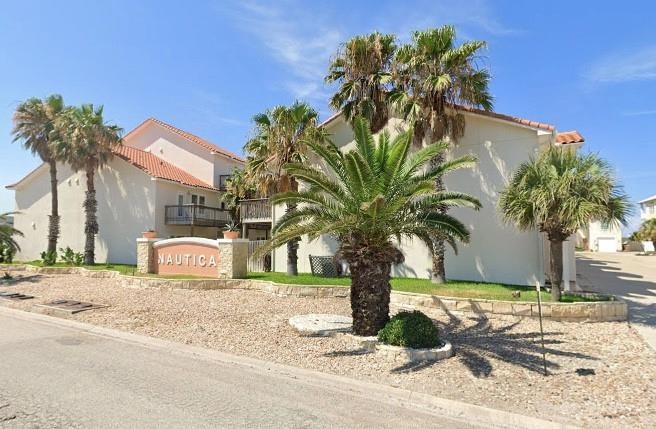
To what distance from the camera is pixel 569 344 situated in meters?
9.70

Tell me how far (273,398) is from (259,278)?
1173cm

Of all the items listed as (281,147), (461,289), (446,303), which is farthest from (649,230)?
(281,147)

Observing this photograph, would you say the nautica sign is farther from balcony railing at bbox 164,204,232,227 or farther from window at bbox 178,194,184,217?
window at bbox 178,194,184,217

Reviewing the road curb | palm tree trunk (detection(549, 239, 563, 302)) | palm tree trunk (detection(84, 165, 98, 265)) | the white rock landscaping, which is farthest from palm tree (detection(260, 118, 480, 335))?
palm tree trunk (detection(84, 165, 98, 265))

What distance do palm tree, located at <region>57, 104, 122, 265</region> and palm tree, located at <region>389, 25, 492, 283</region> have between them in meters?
19.6

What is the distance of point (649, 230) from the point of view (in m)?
50.8

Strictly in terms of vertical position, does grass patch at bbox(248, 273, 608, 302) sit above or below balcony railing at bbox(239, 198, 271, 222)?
below

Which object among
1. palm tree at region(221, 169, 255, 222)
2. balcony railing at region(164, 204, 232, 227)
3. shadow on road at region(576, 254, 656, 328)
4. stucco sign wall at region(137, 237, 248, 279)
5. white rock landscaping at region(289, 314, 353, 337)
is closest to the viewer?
white rock landscaping at region(289, 314, 353, 337)

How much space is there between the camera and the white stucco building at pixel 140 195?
89.6 feet

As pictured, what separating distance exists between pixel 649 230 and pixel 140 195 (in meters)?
56.9

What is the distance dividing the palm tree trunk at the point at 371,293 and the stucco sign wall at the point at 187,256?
412 inches

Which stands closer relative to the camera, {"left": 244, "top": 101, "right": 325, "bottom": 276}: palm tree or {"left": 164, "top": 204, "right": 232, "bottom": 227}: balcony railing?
{"left": 244, "top": 101, "right": 325, "bottom": 276}: palm tree

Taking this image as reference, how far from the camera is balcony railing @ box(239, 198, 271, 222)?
22984 mm

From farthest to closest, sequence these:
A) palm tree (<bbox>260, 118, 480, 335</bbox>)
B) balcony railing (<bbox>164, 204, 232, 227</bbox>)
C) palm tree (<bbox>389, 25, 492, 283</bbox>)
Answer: balcony railing (<bbox>164, 204, 232, 227</bbox>), palm tree (<bbox>389, 25, 492, 283</bbox>), palm tree (<bbox>260, 118, 480, 335</bbox>)
